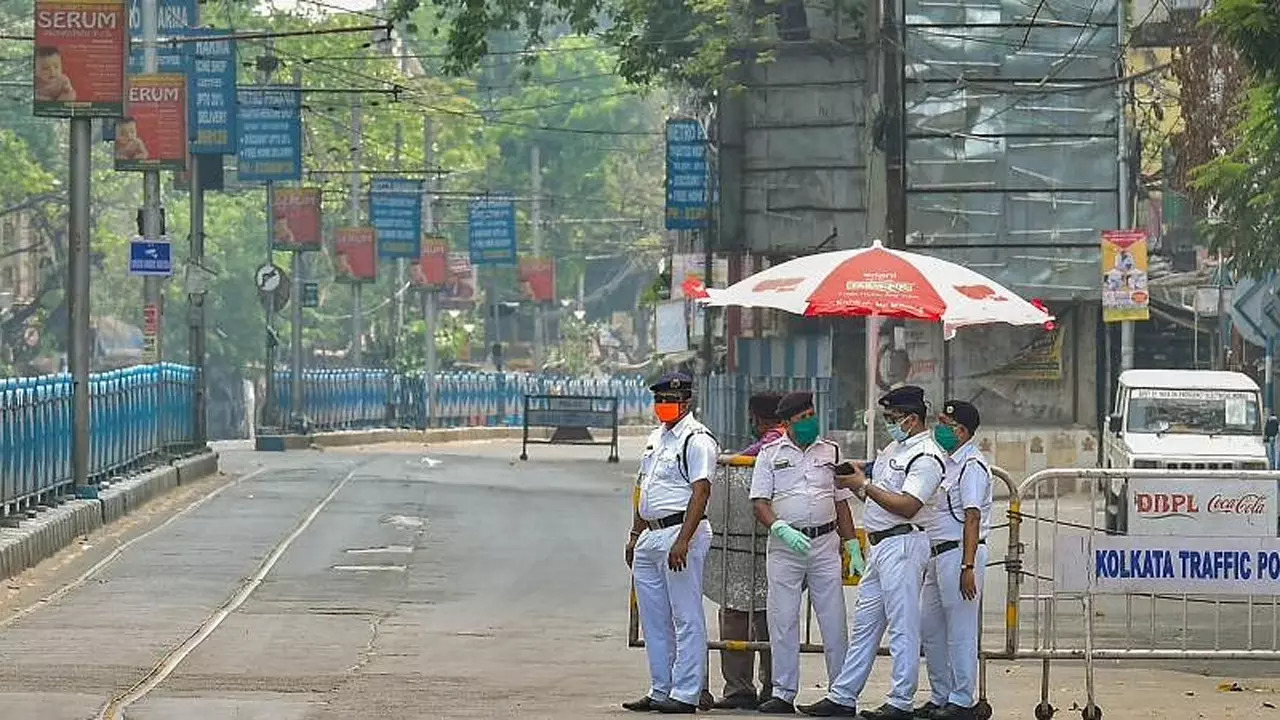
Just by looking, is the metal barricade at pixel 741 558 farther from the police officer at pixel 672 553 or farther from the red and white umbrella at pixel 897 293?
the red and white umbrella at pixel 897 293

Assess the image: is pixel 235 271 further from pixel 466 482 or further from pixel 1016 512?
pixel 1016 512

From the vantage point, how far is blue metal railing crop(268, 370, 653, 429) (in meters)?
65.6

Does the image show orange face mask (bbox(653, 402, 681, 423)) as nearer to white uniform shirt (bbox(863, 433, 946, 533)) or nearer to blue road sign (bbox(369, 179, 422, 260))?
white uniform shirt (bbox(863, 433, 946, 533))

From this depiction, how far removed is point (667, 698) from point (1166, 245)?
121 feet

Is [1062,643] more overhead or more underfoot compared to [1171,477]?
more underfoot

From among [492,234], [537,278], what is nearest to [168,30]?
[492,234]

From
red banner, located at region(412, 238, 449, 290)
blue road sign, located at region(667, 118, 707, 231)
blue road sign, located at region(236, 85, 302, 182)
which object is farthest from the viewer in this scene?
red banner, located at region(412, 238, 449, 290)

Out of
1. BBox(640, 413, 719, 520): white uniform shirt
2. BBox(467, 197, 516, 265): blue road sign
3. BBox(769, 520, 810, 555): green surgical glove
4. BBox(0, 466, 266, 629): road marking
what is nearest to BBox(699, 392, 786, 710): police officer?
BBox(640, 413, 719, 520): white uniform shirt

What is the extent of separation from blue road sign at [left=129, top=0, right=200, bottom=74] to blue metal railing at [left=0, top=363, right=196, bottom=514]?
4714 mm

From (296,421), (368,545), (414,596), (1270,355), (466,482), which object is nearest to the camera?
(414,596)

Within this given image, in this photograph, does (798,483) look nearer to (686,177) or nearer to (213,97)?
(213,97)

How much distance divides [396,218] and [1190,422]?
39286 mm

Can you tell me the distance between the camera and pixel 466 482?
3966 cm

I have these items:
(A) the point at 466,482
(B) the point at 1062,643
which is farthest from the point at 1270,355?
(B) the point at 1062,643
